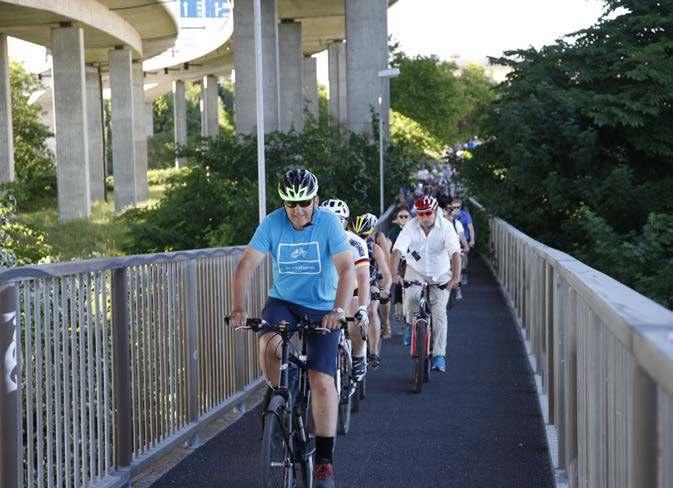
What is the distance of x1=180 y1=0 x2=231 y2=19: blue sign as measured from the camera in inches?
6053

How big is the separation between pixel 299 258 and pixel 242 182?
30936 mm

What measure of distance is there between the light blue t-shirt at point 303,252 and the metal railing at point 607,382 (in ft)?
4.40

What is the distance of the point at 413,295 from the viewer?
14180mm

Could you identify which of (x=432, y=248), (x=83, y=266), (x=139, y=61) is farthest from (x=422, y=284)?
(x=139, y=61)

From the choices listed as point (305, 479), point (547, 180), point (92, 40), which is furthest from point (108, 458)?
point (92, 40)

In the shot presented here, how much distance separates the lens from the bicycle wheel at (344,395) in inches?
423

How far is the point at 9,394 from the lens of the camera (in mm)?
6301

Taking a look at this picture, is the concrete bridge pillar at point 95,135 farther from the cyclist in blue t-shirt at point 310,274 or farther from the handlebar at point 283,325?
the handlebar at point 283,325

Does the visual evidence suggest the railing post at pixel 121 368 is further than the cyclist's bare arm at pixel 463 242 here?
No

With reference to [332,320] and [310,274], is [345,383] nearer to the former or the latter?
[310,274]

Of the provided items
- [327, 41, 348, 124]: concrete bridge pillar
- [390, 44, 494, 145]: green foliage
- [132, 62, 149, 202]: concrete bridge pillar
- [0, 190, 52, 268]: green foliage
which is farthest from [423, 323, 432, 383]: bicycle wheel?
[390, 44, 494, 145]: green foliage

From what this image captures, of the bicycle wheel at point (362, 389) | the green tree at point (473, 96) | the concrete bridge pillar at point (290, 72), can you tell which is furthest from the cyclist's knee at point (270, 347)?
the concrete bridge pillar at point (290, 72)

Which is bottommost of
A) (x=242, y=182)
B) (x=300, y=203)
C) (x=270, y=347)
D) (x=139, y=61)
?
(x=242, y=182)

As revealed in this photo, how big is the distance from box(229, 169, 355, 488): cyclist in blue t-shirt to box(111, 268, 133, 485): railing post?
77cm
